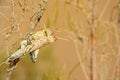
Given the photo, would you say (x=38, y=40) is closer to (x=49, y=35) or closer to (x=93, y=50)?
(x=49, y=35)

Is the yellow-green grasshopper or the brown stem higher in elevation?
the yellow-green grasshopper

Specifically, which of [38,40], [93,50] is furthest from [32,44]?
[93,50]

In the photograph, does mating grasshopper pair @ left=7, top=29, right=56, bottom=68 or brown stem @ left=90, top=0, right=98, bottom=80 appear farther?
brown stem @ left=90, top=0, right=98, bottom=80

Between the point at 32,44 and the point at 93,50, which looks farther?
the point at 93,50

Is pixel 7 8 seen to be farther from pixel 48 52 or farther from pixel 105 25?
pixel 48 52

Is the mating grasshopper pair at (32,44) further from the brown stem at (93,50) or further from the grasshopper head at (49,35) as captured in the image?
the brown stem at (93,50)

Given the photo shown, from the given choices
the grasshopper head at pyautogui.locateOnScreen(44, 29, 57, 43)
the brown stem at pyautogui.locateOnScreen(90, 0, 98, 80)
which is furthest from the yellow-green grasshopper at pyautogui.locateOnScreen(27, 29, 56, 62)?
the brown stem at pyautogui.locateOnScreen(90, 0, 98, 80)

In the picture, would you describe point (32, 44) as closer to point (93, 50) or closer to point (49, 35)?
point (49, 35)

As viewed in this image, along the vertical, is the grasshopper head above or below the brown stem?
above

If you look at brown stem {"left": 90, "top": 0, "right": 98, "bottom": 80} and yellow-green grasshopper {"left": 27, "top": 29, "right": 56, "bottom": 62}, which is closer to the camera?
yellow-green grasshopper {"left": 27, "top": 29, "right": 56, "bottom": 62}

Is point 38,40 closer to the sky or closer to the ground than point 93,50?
closer to the sky

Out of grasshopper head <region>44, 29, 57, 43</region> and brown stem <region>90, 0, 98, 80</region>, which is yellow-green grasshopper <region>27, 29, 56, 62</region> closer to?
grasshopper head <region>44, 29, 57, 43</region>
